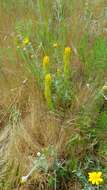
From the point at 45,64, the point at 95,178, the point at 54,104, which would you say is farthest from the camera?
the point at 54,104

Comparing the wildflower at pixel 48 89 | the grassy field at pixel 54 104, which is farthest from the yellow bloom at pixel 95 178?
the wildflower at pixel 48 89

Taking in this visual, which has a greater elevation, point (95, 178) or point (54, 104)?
point (54, 104)

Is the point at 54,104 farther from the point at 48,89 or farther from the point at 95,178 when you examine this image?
the point at 95,178

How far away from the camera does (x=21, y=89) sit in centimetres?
224

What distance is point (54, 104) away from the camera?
203cm

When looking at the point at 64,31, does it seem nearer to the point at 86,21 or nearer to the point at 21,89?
the point at 86,21

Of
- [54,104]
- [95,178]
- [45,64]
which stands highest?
[45,64]

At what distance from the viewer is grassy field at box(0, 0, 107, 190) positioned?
6.40 ft

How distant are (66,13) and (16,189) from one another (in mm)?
1017

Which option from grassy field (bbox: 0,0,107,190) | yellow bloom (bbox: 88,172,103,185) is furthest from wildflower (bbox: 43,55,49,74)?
yellow bloom (bbox: 88,172,103,185)

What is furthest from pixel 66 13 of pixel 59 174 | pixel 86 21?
pixel 59 174

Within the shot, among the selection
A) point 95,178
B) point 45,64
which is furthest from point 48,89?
point 95,178

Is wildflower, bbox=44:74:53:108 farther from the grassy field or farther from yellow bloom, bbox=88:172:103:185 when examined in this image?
yellow bloom, bbox=88:172:103:185

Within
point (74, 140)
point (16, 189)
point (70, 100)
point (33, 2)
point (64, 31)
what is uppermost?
point (33, 2)
